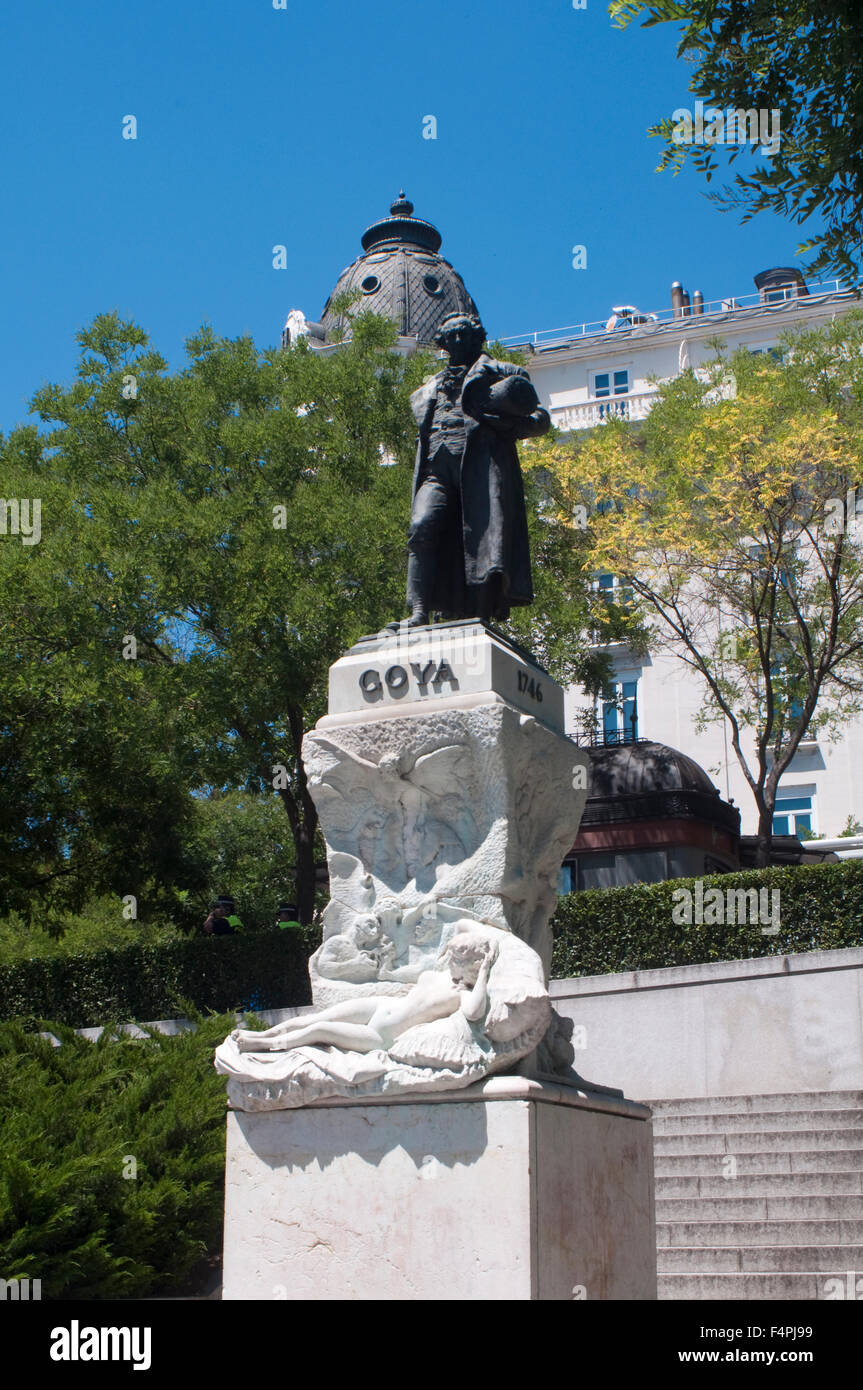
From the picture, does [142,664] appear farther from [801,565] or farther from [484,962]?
[484,962]

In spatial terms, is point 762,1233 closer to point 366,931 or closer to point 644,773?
point 366,931

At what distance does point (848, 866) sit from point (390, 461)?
10.6 meters

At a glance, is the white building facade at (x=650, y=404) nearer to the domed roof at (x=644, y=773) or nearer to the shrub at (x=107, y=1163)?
the domed roof at (x=644, y=773)

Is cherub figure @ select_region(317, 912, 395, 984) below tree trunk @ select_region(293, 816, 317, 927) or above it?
below

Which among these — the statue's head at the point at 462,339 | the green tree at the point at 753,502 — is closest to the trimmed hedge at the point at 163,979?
the green tree at the point at 753,502

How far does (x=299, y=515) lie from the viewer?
1959 centimetres

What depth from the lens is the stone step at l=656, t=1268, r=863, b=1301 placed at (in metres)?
9.00

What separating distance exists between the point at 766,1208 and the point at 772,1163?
24.4 inches

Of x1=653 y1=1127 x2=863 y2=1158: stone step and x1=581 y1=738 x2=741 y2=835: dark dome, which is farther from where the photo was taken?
x1=581 y1=738 x2=741 y2=835: dark dome

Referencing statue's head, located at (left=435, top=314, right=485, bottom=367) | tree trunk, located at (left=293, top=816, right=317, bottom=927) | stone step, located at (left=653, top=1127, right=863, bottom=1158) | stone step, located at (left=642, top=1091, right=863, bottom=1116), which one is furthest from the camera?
tree trunk, located at (left=293, top=816, right=317, bottom=927)

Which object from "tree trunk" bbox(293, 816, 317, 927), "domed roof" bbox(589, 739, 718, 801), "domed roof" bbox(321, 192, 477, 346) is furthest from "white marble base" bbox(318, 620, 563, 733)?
"domed roof" bbox(321, 192, 477, 346)

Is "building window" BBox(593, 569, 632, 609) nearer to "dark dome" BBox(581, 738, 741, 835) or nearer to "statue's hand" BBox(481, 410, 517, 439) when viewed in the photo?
"dark dome" BBox(581, 738, 741, 835)

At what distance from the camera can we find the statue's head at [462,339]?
8094 mm

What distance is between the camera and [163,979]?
19.0m
